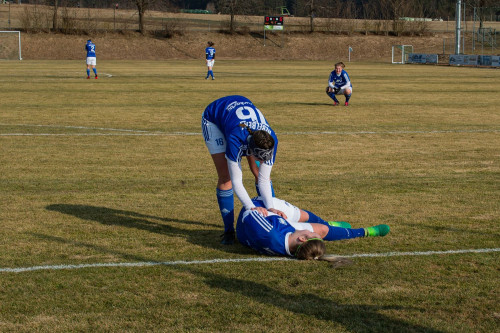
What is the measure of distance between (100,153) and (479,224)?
26.8ft

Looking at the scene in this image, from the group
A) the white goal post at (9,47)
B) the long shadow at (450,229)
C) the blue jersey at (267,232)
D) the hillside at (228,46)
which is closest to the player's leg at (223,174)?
the blue jersey at (267,232)

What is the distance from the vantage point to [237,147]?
691 centimetres

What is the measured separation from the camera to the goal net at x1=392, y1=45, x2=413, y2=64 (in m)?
67.9

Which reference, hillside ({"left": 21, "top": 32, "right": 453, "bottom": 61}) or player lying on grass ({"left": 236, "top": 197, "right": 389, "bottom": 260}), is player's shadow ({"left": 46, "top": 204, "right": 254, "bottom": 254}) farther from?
hillside ({"left": 21, "top": 32, "right": 453, "bottom": 61})

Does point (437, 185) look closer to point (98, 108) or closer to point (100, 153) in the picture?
point (100, 153)

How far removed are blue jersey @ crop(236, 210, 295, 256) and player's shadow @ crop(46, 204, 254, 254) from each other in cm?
26

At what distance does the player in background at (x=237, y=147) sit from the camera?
673cm

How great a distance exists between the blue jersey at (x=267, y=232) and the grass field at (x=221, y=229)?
15 centimetres

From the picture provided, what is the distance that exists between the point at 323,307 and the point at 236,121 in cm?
236

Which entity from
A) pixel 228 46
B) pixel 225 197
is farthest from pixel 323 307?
pixel 228 46

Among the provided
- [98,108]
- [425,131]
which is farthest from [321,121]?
[98,108]

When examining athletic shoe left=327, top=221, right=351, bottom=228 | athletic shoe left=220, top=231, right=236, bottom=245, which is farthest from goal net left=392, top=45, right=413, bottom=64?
athletic shoe left=220, top=231, right=236, bottom=245

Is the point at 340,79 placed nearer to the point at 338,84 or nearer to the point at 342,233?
the point at 338,84

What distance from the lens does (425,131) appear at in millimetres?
17188
